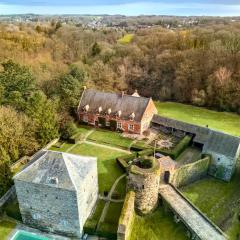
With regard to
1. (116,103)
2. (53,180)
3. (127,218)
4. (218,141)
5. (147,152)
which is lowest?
(147,152)

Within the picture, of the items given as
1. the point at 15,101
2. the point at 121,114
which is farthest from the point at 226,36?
the point at 15,101

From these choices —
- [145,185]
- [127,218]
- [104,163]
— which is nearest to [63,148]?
[104,163]

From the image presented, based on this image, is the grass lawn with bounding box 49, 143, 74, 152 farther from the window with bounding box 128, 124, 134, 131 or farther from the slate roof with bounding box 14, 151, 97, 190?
the slate roof with bounding box 14, 151, 97, 190

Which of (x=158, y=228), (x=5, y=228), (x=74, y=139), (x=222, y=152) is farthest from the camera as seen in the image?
(x=74, y=139)

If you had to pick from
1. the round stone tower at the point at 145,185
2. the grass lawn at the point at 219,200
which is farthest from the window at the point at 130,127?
the round stone tower at the point at 145,185

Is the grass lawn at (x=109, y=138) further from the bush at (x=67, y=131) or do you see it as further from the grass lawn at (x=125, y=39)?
the grass lawn at (x=125, y=39)

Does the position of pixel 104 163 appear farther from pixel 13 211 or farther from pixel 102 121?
pixel 13 211
